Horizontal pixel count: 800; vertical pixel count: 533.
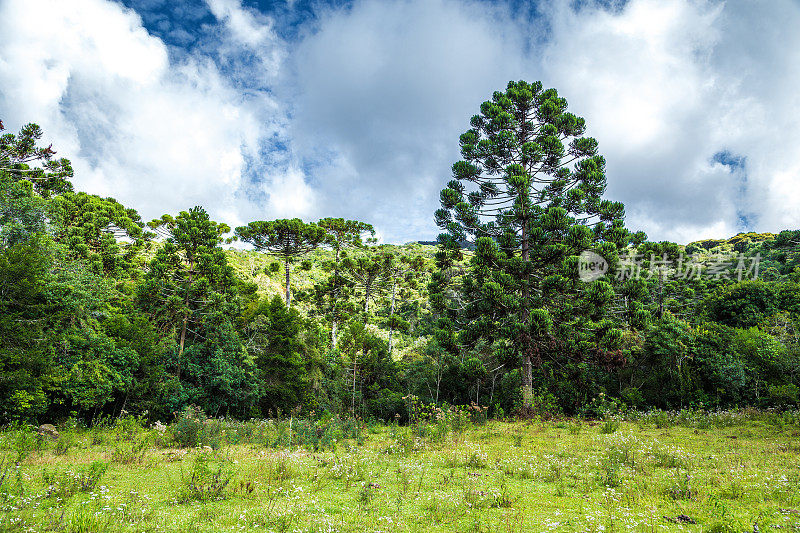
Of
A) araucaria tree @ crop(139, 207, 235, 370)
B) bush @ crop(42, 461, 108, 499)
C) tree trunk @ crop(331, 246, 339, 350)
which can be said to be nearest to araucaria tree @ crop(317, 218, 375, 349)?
tree trunk @ crop(331, 246, 339, 350)

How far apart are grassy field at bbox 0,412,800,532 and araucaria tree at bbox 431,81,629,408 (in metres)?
5.84

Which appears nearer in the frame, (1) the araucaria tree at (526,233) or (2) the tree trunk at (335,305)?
(1) the araucaria tree at (526,233)

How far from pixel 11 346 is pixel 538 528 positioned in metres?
18.2

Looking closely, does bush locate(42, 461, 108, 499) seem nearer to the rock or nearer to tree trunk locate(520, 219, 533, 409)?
the rock

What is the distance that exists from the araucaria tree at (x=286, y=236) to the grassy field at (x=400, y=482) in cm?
1924

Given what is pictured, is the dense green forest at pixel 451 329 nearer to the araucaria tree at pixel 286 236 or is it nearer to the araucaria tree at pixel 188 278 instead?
the araucaria tree at pixel 188 278

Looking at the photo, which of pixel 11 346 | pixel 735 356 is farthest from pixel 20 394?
pixel 735 356

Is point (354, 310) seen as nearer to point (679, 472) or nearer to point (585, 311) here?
→ point (585, 311)

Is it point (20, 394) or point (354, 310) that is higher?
point (354, 310)

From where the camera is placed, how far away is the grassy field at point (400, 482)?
4.83 metres

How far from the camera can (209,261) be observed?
21125 mm

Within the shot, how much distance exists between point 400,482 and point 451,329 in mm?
11360
